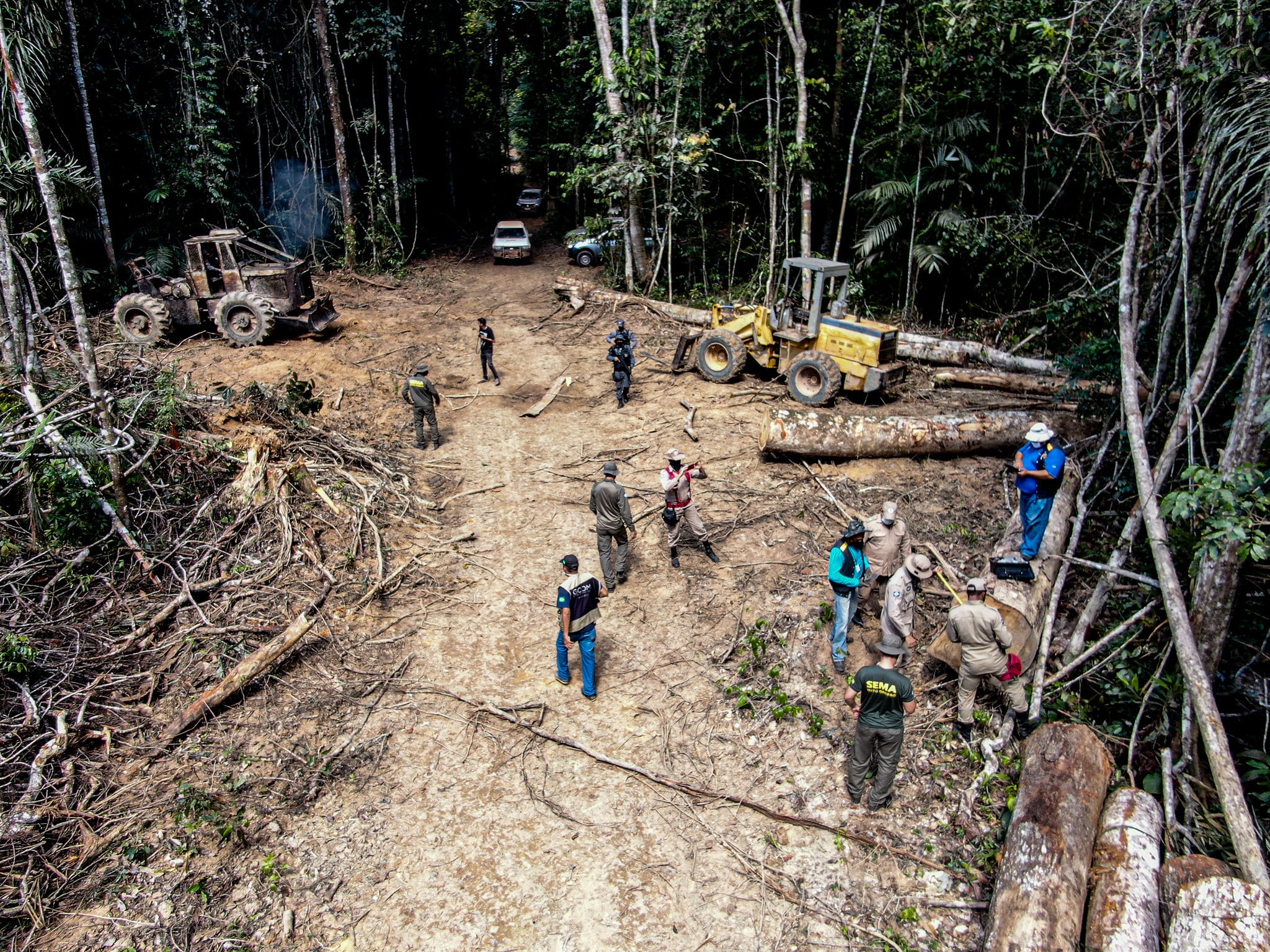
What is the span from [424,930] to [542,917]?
848 millimetres

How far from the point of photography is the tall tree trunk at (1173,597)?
5.00 metres

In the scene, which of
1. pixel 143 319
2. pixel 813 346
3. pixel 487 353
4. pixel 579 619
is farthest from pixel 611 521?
pixel 143 319

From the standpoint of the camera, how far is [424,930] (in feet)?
17.2

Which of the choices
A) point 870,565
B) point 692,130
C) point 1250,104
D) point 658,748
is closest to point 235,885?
point 658,748

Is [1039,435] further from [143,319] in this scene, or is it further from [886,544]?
[143,319]

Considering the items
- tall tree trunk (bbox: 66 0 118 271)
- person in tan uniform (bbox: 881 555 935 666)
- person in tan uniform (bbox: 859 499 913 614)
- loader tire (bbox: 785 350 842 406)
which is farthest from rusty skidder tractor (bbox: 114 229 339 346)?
person in tan uniform (bbox: 881 555 935 666)

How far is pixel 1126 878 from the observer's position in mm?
4922

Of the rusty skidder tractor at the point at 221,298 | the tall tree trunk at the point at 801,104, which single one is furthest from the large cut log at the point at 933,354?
the rusty skidder tractor at the point at 221,298

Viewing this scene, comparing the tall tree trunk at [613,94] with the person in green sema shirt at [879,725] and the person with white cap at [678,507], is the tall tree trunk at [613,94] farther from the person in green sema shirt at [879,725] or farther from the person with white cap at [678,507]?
the person in green sema shirt at [879,725]

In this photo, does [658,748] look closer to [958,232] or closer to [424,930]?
[424,930]

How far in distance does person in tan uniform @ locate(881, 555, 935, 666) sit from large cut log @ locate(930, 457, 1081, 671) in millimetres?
477

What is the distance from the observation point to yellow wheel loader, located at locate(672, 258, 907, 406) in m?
12.4

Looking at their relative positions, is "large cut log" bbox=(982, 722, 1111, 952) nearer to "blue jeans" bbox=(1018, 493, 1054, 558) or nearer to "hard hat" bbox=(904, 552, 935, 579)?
"hard hat" bbox=(904, 552, 935, 579)

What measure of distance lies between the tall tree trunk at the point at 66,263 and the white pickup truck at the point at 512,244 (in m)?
17.3
